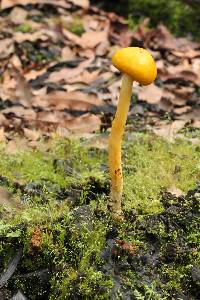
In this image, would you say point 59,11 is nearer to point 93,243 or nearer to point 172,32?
point 172,32

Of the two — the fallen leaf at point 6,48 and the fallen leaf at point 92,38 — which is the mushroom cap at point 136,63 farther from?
the fallen leaf at point 92,38

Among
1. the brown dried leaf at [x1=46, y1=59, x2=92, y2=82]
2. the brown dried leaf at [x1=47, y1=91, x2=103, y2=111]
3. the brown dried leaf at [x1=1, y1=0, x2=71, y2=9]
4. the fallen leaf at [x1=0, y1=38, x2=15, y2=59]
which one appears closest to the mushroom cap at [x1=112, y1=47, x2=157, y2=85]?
the brown dried leaf at [x1=47, y1=91, x2=103, y2=111]

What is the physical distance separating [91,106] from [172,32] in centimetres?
250

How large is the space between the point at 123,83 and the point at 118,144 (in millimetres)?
382

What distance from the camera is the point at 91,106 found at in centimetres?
491

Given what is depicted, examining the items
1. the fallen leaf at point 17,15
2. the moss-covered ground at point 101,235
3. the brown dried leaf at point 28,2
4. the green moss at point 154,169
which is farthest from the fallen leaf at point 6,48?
the moss-covered ground at point 101,235

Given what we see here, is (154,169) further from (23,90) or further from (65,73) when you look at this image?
(65,73)

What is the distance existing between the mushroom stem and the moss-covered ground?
8 centimetres

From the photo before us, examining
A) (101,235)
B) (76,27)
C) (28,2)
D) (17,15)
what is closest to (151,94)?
(76,27)

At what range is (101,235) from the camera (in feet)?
9.57

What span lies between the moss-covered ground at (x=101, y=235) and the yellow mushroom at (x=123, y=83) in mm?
126

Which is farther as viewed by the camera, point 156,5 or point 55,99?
point 156,5

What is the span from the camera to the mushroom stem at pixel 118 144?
2.76m

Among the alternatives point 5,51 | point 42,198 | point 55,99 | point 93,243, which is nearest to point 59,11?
point 5,51
